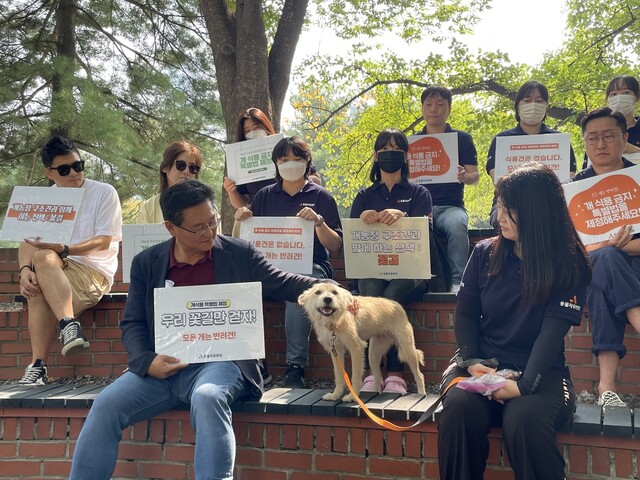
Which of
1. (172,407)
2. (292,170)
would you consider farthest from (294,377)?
(292,170)

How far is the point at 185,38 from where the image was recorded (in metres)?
11.9

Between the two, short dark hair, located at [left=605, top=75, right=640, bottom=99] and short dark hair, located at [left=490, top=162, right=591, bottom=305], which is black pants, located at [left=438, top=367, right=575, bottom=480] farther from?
short dark hair, located at [left=605, top=75, right=640, bottom=99]

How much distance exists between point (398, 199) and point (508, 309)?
2.00 metres

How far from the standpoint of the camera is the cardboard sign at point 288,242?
5.20m

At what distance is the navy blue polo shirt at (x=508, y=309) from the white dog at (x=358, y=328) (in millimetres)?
824

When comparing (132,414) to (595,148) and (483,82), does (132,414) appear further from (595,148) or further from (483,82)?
(483,82)

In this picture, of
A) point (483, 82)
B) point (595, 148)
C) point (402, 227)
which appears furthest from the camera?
point (483, 82)

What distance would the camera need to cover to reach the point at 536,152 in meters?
6.02

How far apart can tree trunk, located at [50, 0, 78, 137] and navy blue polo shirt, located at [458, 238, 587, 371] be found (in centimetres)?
787

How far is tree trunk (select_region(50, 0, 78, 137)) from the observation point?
989cm

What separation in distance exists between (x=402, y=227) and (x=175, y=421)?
2.19 metres

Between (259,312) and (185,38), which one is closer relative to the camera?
(259,312)

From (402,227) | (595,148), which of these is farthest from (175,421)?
(595,148)

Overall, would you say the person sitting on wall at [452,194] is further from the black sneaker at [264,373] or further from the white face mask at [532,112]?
the black sneaker at [264,373]
